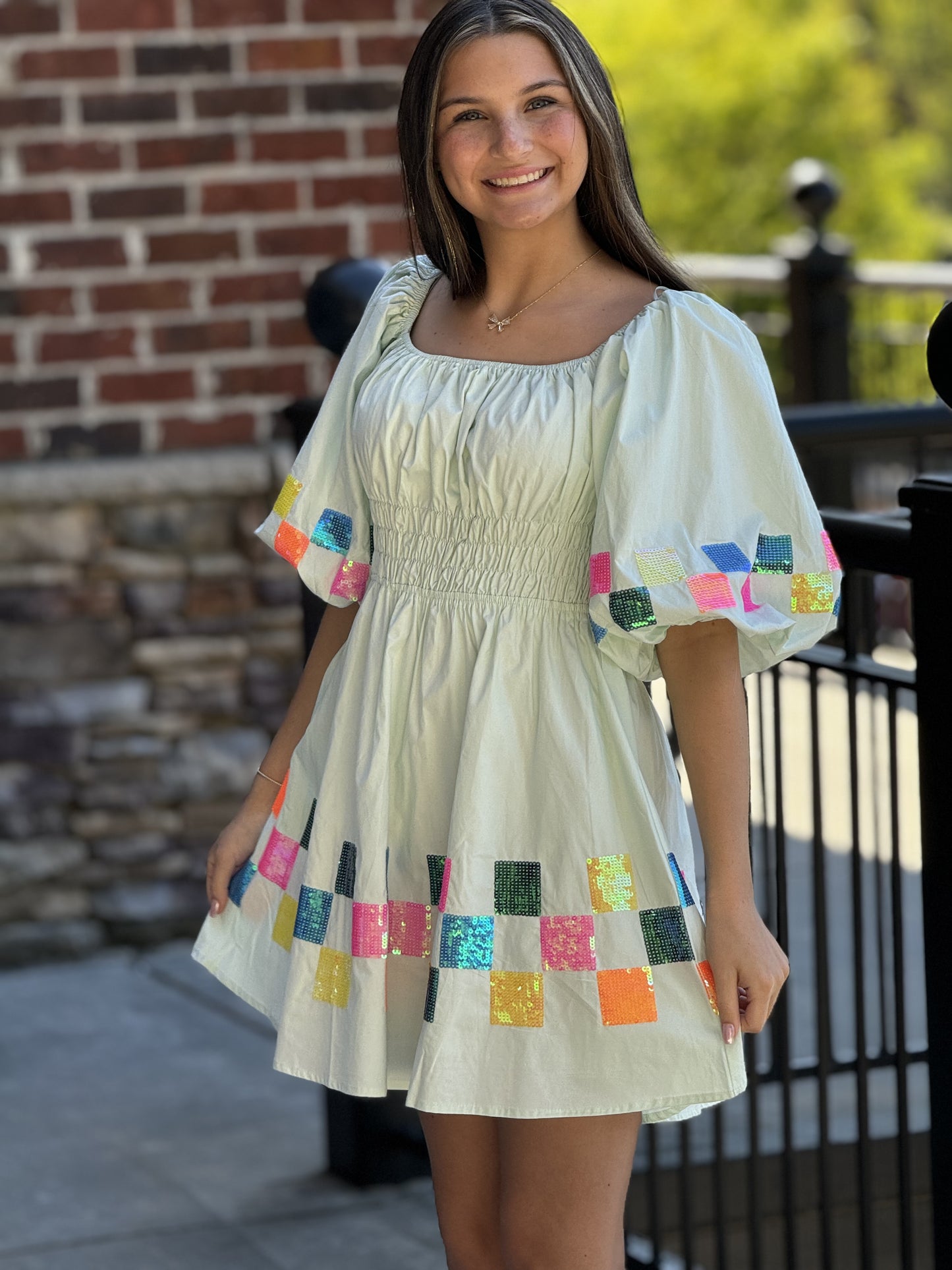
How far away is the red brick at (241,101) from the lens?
406 centimetres

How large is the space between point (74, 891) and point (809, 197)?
14.3 ft

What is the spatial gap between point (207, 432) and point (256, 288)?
353 mm

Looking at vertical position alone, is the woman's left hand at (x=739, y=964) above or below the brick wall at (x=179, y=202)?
below

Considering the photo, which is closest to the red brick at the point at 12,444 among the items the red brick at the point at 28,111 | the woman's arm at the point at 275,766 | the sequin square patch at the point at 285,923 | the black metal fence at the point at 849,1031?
the red brick at the point at 28,111

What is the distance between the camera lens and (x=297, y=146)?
4121 mm

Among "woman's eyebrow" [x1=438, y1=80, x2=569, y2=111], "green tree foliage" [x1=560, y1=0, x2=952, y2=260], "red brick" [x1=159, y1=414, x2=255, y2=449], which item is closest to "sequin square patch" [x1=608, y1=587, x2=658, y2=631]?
"woman's eyebrow" [x1=438, y1=80, x2=569, y2=111]

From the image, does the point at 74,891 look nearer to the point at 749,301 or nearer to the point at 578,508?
the point at 578,508

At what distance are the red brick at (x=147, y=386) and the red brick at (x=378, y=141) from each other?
67cm

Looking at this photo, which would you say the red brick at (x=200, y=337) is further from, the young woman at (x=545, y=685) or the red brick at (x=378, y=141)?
the young woman at (x=545, y=685)

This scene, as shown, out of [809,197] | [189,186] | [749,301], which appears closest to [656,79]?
[749,301]

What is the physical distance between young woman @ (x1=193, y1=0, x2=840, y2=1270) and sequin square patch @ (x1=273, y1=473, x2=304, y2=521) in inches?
5.1

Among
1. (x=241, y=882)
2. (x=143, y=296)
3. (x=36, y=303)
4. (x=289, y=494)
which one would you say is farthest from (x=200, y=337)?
(x=241, y=882)

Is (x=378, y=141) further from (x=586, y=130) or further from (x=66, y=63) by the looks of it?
(x=586, y=130)

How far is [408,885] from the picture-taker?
1928mm
